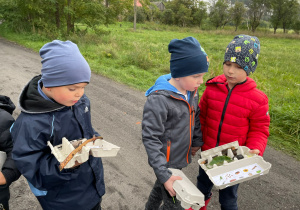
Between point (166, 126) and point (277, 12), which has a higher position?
point (277, 12)

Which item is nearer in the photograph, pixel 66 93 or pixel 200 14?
pixel 66 93

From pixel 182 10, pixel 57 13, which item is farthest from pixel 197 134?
pixel 182 10

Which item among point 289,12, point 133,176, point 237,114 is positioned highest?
point 289,12

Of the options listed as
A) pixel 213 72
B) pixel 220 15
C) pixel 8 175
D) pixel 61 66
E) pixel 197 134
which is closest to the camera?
pixel 61 66

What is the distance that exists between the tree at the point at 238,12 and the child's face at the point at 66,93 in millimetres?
38813

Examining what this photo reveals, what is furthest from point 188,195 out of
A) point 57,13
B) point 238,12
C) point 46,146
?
point 238,12

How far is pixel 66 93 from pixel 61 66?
6.7 inches

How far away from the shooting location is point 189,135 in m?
1.77

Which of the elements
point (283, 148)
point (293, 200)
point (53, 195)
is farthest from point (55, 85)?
point (283, 148)

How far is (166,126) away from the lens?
1.63m

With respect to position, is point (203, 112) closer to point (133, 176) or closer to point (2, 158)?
point (133, 176)

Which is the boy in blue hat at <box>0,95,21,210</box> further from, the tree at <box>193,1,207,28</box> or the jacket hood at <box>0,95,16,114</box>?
the tree at <box>193,1,207,28</box>

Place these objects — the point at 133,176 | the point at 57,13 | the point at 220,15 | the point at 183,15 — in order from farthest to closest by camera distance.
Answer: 1. the point at 220,15
2. the point at 183,15
3. the point at 57,13
4. the point at 133,176

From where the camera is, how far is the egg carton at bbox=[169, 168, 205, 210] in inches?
52.7
